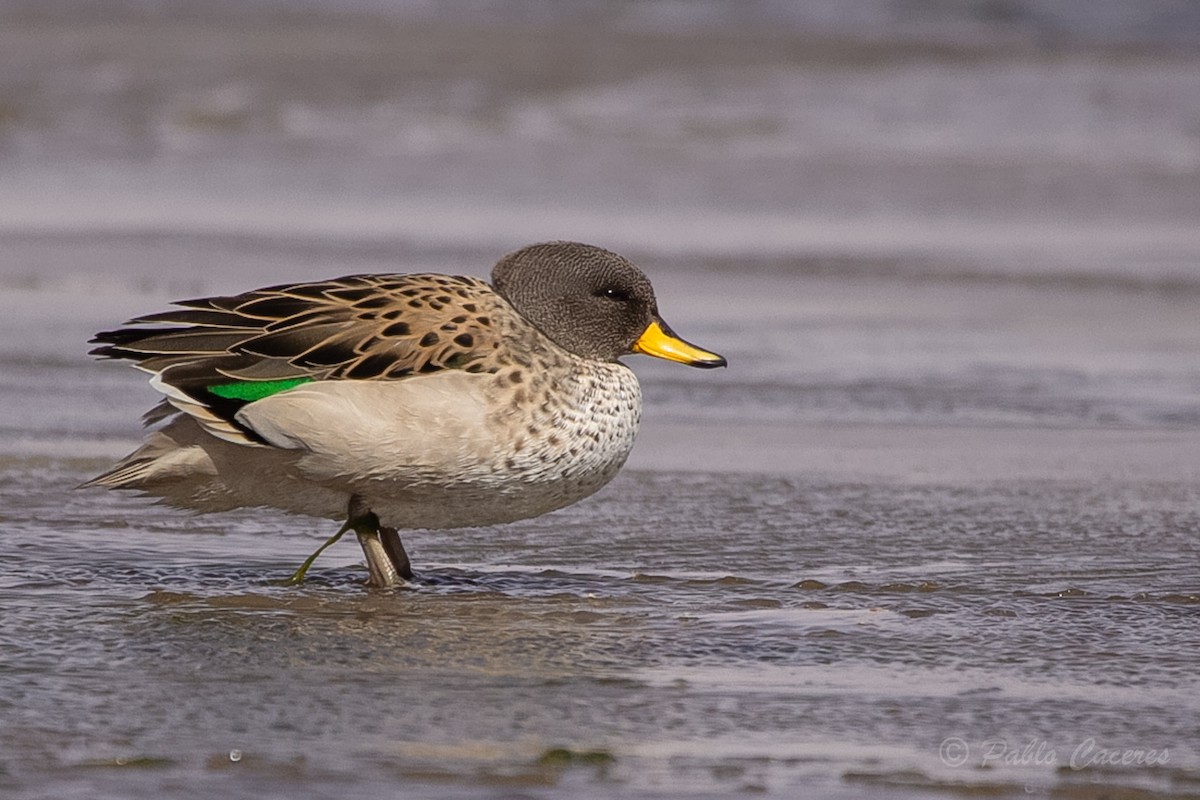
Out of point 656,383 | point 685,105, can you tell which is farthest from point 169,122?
point 656,383

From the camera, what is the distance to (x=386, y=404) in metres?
5.26

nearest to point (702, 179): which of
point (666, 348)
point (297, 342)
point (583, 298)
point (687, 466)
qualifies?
point (687, 466)

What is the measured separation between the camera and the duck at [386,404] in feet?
17.3

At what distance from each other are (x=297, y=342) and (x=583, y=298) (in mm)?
802

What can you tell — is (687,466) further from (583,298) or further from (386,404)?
(386,404)

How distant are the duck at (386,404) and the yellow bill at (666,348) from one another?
6.4 inches

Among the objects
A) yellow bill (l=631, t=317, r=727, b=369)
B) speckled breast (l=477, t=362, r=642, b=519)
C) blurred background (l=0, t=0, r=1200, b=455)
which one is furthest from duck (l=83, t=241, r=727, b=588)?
blurred background (l=0, t=0, r=1200, b=455)

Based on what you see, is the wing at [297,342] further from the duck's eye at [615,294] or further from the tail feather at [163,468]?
the duck's eye at [615,294]

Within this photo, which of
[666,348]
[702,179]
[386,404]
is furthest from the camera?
[702,179]

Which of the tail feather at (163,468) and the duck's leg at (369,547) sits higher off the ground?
the tail feather at (163,468)

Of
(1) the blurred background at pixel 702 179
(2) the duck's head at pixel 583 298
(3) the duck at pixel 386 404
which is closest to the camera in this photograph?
(3) the duck at pixel 386 404

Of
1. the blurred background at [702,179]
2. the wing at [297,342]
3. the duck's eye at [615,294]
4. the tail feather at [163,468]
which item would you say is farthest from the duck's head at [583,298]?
the blurred background at [702,179]

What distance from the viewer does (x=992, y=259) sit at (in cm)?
1138

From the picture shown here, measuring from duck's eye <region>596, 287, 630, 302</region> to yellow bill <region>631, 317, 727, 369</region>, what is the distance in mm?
119
